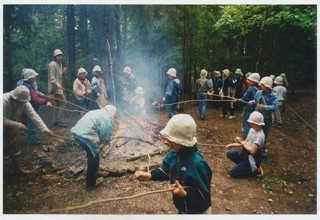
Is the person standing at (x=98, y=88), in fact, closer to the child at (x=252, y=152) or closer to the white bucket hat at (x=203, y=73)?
the child at (x=252, y=152)

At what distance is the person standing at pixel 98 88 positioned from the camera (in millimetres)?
5176

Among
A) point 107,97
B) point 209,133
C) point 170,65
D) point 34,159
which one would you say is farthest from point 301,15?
point 34,159

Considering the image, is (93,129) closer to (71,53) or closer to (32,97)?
(32,97)

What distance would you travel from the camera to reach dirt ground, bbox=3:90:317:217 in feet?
10.7

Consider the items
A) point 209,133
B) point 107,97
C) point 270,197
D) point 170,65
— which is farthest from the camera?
point 170,65

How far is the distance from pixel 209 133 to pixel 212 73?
9.32ft

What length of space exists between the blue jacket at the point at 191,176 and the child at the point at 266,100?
9.38ft

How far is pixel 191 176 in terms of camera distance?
2.00 m

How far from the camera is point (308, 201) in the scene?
341cm

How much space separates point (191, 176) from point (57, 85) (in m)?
3.55

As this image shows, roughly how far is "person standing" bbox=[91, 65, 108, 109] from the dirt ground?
717 mm

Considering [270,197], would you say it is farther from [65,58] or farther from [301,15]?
[65,58]

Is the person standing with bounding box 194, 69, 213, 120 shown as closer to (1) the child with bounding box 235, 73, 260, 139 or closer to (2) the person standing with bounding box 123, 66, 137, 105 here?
(2) the person standing with bounding box 123, 66, 137, 105

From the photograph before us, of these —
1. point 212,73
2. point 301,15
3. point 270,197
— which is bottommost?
point 270,197
